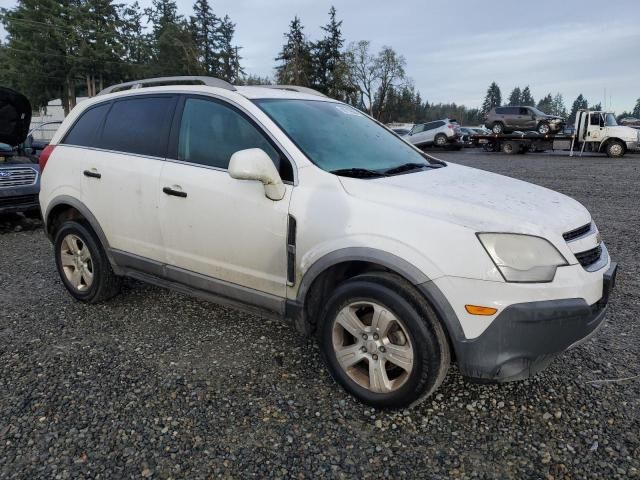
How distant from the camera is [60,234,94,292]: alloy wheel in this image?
13.0ft

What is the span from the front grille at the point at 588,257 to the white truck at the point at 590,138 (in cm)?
2110

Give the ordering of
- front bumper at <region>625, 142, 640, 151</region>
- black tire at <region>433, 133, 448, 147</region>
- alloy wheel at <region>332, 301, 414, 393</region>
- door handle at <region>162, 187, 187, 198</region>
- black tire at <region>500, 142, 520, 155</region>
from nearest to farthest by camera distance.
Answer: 1. alloy wheel at <region>332, 301, 414, 393</region>
2. door handle at <region>162, 187, 187, 198</region>
3. front bumper at <region>625, 142, 640, 151</region>
4. black tire at <region>500, 142, 520, 155</region>
5. black tire at <region>433, 133, 448, 147</region>

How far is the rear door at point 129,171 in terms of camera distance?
3.37 meters

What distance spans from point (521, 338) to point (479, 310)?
235mm

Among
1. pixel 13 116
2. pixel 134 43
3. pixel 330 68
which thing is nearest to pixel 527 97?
pixel 330 68

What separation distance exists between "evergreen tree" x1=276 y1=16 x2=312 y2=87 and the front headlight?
53855mm

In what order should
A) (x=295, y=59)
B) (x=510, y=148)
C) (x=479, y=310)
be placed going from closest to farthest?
(x=479, y=310) → (x=510, y=148) → (x=295, y=59)

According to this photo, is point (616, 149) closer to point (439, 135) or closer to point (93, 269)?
point (439, 135)

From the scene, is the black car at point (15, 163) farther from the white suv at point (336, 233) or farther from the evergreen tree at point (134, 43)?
the evergreen tree at point (134, 43)

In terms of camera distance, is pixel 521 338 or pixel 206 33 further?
pixel 206 33

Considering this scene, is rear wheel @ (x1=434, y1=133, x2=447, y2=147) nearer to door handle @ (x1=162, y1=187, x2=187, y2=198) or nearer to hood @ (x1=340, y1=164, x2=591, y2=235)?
hood @ (x1=340, y1=164, x2=591, y2=235)

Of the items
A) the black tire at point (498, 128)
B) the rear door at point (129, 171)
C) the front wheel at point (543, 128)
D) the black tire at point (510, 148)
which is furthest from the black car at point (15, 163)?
the front wheel at point (543, 128)

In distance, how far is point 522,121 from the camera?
24266 mm

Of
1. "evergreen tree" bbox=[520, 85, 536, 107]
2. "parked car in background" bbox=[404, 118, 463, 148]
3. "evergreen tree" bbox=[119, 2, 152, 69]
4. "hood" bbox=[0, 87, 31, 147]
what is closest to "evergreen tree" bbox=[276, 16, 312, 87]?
"evergreen tree" bbox=[119, 2, 152, 69]
